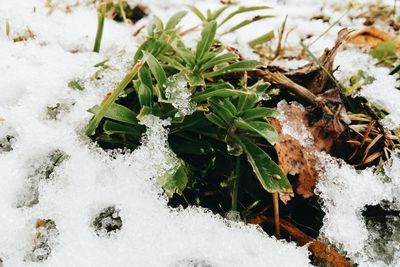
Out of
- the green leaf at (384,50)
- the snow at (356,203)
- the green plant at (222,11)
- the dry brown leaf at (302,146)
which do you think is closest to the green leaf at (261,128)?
the dry brown leaf at (302,146)

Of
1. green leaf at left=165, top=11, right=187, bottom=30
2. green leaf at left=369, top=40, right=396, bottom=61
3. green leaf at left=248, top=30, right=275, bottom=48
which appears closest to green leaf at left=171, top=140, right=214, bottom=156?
green leaf at left=165, top=11, right=187, bottom=30

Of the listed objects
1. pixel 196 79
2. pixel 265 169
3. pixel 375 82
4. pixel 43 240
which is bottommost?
pixel 43 240

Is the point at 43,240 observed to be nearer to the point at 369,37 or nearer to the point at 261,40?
the point at 261,40

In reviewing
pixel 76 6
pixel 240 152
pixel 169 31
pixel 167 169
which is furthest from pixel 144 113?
pixel 76 6

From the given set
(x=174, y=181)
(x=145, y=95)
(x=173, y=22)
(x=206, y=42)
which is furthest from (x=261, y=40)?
(x=174, y=181)

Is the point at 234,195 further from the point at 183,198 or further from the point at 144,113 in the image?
the point at 144,113

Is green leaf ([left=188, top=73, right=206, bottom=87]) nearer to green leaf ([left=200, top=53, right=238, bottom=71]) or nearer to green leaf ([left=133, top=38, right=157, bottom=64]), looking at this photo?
green leaf ([left=200, top=53, right=238, bottom=71])
